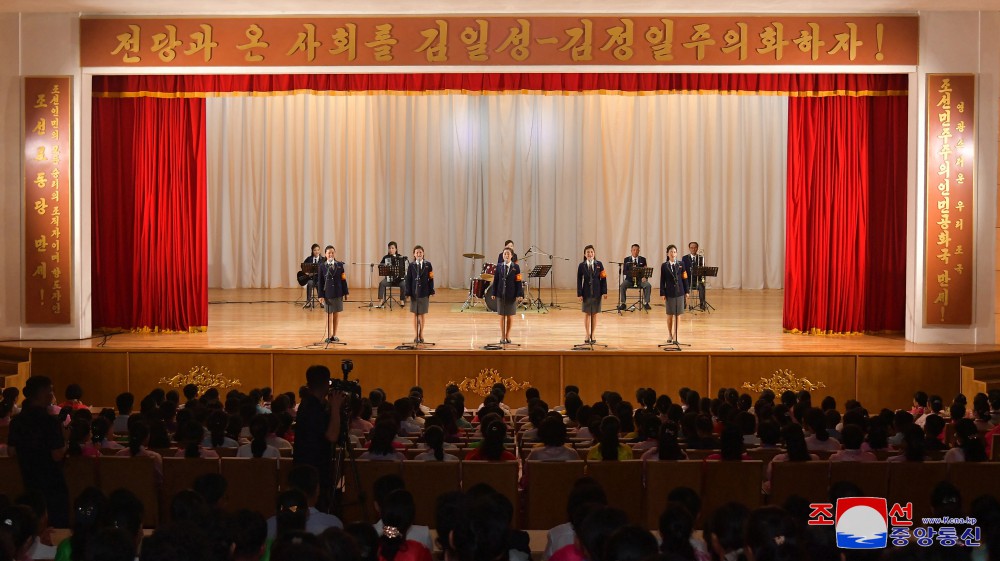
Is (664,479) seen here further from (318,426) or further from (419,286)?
(419,286)

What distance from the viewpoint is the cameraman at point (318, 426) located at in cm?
587

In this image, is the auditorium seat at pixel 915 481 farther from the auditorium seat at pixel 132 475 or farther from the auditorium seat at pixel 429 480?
the auditorium seat at pixel 132 475

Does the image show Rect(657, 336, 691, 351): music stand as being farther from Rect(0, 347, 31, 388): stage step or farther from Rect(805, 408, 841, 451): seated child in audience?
Rect(0, 347, 31, 388): stage step

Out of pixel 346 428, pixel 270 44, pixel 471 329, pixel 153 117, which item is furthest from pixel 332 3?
pixel 346 428

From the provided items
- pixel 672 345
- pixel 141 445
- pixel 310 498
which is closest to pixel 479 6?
pixel 672 345

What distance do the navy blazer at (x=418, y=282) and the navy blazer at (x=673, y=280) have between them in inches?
114

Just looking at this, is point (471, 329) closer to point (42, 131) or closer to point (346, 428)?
point (42, 131)

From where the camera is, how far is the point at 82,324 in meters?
12.5

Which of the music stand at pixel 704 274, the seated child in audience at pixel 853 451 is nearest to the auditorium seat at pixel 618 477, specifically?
the seated child in audience at pixel 853 451

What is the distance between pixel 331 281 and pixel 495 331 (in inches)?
102

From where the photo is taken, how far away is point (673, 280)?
12.7 metres

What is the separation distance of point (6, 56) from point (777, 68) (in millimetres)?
9220

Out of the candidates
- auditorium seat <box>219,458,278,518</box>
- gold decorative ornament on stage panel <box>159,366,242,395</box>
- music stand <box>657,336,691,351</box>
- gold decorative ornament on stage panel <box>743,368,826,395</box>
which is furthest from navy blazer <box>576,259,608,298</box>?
auditorium seat <box>219,458,278,518</box>

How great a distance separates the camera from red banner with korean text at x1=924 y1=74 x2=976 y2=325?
1201cm
